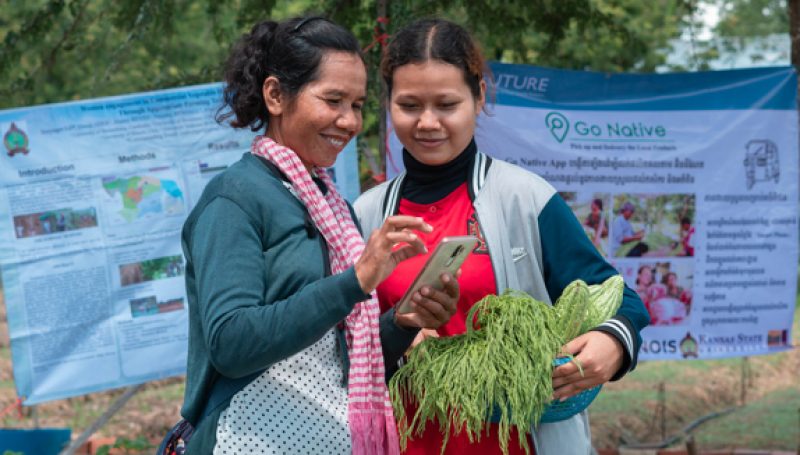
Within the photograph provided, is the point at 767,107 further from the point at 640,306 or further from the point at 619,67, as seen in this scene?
the point at 619,67

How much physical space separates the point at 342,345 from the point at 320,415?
0.17 meters

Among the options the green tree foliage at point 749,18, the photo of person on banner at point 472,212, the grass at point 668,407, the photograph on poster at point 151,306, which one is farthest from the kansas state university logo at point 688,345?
the green tree foliage at point 749,18

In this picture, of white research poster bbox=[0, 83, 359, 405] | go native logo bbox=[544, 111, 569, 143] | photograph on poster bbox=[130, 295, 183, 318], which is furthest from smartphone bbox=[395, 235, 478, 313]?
go native logo bbox=[544, 111, 569, 143]

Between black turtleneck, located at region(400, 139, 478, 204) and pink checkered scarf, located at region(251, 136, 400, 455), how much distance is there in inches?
18.3

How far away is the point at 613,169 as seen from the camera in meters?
5.08

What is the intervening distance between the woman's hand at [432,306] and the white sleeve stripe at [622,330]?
380 millimetres

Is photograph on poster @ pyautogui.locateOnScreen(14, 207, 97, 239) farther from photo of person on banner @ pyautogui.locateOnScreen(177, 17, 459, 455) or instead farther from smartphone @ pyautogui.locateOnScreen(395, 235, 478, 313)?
smartphone @ pyautogui.locateOnScreen(395, 235, 478, 313)

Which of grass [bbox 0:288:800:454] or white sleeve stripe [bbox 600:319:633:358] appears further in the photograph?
grass [bbox 0:288:800:454]

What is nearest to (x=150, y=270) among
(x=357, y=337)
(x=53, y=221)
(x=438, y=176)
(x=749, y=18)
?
(x=53, y=221)

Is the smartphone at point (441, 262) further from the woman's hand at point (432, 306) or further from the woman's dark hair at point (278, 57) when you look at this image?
the woman's dark hair at point (278, 57)

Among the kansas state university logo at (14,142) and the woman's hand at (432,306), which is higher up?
the kansas state university logo at (14,142)

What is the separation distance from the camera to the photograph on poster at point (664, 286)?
17.1 feet

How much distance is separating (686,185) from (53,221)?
3183 millimetres

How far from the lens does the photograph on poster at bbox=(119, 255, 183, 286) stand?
15.1 ft
